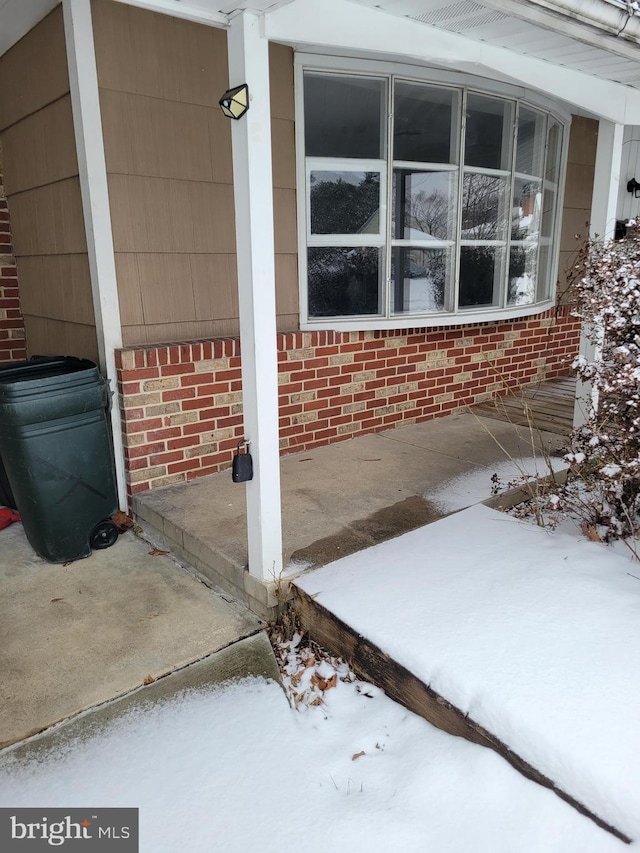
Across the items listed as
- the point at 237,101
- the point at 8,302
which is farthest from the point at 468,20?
the point at 8,302

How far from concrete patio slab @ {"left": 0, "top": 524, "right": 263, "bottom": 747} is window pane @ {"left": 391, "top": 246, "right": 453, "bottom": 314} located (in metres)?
2.63

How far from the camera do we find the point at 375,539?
316 cm

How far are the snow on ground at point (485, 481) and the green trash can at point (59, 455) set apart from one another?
1.84 meters

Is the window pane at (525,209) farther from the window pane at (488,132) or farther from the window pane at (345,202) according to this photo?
the window pane at (345,202)

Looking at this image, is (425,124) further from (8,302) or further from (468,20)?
(8,302)

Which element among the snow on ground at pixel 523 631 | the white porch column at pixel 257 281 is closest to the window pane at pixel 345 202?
the white porch column at pixel 257 281

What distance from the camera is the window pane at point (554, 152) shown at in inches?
227

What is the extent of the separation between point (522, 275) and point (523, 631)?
4.08m

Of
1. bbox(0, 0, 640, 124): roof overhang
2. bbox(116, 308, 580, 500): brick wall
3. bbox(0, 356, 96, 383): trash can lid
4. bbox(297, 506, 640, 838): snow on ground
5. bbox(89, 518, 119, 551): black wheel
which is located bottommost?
bbox(89, 518, 119, 551): black wheel

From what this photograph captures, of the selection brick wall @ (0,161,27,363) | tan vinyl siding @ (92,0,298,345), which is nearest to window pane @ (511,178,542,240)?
tan vinyl siding @ (92,0,298,345)

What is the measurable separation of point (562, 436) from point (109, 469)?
3.24m

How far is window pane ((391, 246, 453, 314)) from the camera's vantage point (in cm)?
468

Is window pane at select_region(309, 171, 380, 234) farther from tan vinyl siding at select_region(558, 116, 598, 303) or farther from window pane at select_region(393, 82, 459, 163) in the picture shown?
tan vinyl siding at select_region(558, 116, 598, 303)

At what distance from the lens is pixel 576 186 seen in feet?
21.3
